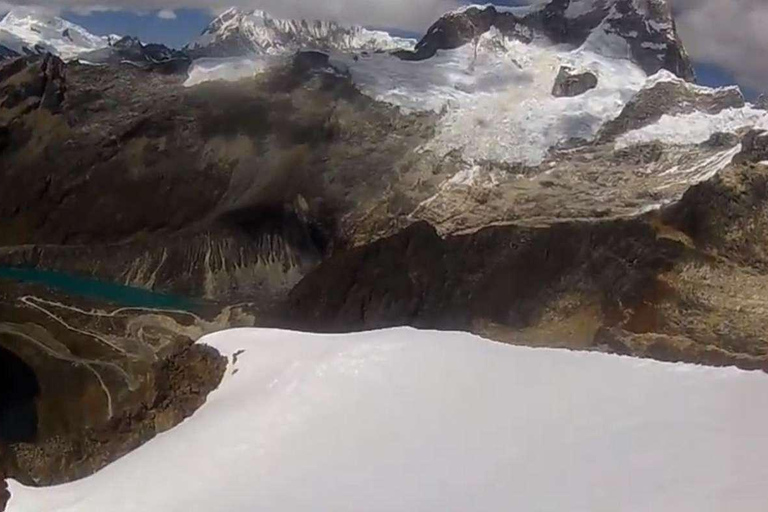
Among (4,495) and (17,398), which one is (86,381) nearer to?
(17,398)

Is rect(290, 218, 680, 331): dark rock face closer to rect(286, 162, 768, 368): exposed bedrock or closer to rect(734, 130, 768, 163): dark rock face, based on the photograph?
rect(286, 162, 768, 368): exposed bedrock

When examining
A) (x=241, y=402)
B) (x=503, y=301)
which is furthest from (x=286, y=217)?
(x=241, y=402)


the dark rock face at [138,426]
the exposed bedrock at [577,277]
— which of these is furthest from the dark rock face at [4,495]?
the exposed bedrock at [577,277]

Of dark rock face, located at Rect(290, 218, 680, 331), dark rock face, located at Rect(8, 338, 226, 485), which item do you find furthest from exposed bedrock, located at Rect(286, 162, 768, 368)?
dark rock face, located at Rect(8, 338, 226, 485)

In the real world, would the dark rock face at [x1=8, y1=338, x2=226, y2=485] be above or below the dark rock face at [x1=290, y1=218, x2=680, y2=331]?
above

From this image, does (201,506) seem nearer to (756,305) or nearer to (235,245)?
(756,305)

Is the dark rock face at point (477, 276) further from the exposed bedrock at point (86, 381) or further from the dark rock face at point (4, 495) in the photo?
the dark rock face at point (4, 495)
